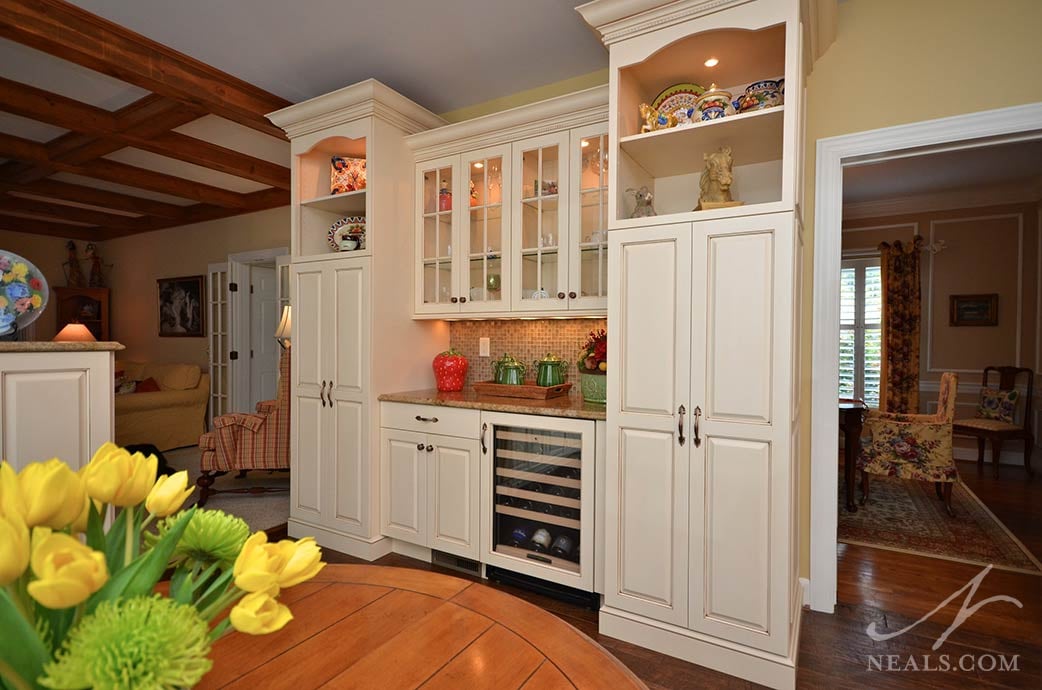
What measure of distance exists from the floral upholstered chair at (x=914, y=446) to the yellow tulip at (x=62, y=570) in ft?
14.7

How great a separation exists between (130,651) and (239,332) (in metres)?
6.26

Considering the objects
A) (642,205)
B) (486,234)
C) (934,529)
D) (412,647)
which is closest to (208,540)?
(412,647)

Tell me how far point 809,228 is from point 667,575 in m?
1.69

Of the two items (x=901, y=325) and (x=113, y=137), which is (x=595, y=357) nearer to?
(x=113, y=137)

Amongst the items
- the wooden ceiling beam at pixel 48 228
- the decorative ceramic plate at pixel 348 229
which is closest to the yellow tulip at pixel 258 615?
the decorative ceramic plate at pixel 348 229

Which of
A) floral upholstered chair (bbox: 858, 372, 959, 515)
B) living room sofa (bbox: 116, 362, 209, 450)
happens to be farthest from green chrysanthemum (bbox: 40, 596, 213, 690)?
living room sofa (bbox: 116, 362, 209, 450)

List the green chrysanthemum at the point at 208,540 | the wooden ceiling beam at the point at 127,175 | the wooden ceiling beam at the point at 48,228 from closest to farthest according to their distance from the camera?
the green chrysanthemum at the point at 208,540
the wooden ceiling beam at the point at 127,175
the wooden ceiling beam at the point at 48,228

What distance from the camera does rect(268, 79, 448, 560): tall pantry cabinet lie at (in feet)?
9.76

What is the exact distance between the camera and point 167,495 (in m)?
0.62

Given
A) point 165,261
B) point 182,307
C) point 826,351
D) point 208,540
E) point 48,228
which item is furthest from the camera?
point 48,228

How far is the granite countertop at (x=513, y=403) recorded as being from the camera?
7.99ft

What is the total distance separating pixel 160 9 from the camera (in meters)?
2.43

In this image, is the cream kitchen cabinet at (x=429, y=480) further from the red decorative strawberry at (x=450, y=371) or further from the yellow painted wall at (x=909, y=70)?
the yellow painted wall at (x=909, y=70)

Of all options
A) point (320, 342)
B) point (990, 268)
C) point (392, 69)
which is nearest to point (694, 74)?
point (392, 69)
